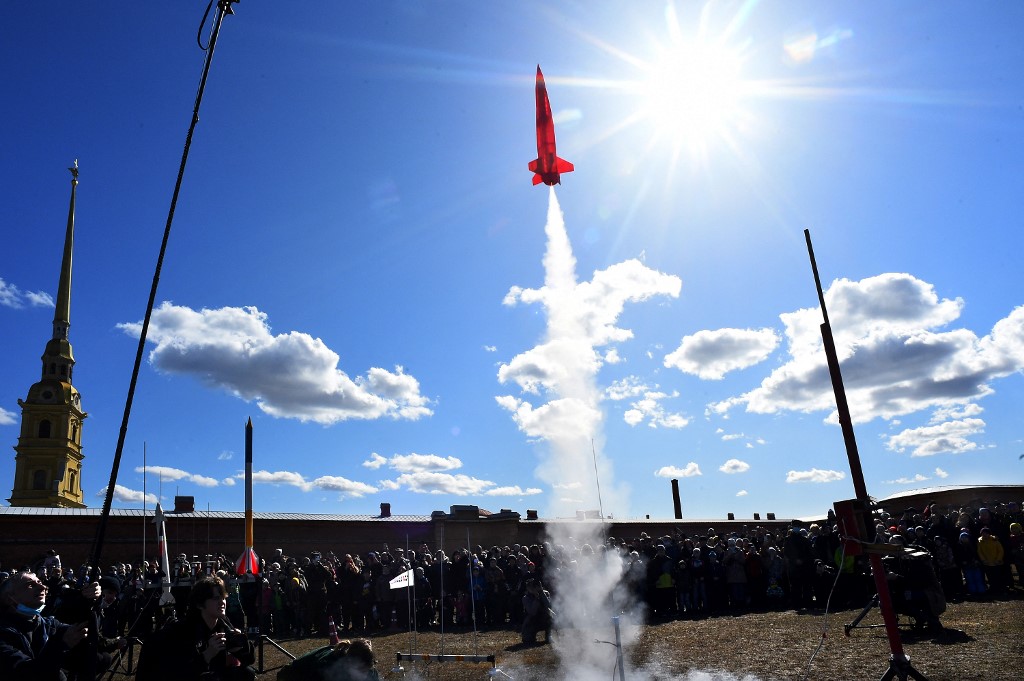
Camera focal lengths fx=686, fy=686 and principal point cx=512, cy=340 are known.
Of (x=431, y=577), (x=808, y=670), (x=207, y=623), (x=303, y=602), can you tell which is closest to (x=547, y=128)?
(x=431, y=577)

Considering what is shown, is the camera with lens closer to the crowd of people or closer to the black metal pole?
the black metal pole

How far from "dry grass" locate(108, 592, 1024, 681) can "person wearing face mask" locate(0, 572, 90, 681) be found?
24.3 ft

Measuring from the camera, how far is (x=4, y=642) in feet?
18.5

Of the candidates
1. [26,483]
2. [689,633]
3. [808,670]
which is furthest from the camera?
[26,483]

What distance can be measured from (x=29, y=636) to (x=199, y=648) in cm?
187

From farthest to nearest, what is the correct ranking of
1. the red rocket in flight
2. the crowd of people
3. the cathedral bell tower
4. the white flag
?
the cathedral bell tower → the red rocket in flight → the crowd of people → the white flag

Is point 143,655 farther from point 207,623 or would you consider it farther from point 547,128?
point 547,128

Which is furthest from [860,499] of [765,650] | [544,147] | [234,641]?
[544,147]

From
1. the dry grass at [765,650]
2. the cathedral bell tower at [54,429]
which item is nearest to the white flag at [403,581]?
the dry grass at [765,650]

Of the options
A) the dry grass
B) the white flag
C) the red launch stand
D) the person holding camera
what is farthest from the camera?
the white flag

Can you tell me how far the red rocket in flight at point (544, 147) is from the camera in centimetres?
2462

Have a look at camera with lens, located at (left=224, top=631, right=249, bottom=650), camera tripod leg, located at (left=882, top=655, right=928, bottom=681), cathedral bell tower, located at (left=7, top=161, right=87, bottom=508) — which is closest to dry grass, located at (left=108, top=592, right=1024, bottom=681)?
camera tripod leg, located at (left=882, top=655, right=928, bottom=681)

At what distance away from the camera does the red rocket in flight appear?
80.8ft

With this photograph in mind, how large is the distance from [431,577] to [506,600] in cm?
266
